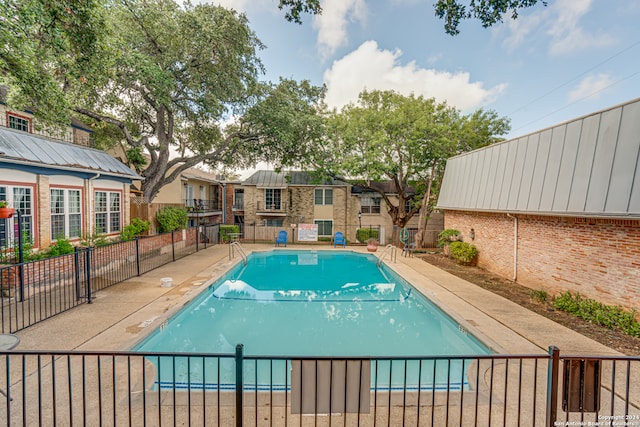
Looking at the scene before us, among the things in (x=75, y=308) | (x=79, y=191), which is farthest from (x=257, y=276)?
(x=79, y=191)

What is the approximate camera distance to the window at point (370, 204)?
2188cm

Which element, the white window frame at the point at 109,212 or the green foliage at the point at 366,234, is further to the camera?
the green foliage at the point at 366,234

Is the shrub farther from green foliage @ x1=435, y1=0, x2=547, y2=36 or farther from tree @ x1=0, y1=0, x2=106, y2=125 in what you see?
green foliage @ x1=435, y1=0, x2=547, y2=36

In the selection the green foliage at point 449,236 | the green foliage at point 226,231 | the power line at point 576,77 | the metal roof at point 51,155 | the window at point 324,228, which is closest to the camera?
the metal roof at point 51,155

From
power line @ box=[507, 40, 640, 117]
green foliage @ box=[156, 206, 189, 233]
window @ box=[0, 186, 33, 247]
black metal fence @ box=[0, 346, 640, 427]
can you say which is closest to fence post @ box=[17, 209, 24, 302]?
window @ box=[0, 186, 33, 247]

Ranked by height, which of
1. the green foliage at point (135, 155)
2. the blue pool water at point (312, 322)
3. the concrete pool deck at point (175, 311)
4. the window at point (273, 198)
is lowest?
the blue pool water at point (312, 322)

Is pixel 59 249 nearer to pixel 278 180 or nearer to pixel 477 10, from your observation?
pixel 477 10

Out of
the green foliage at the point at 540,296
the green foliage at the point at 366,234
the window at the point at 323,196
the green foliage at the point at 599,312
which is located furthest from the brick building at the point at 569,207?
the window at the point at 323,196

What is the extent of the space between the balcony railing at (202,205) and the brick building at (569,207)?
57.8 feet

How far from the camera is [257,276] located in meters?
12.2

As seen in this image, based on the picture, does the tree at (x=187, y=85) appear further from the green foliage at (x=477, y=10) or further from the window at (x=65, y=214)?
the green foliage at (x=477, y=10)

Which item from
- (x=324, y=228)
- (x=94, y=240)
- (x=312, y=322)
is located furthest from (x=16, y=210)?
(x=324, y=228)

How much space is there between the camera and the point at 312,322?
743 cm

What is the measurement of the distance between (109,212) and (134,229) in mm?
1202
